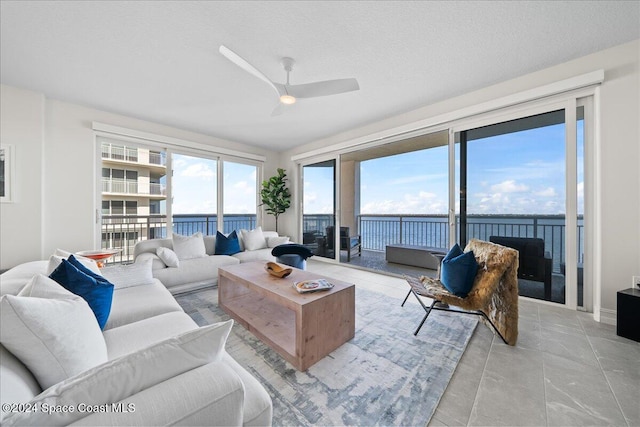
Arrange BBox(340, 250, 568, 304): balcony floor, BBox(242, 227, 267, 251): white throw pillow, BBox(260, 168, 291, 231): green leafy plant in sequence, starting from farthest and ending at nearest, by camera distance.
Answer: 1. BBox(260, 168, 291, 231): green leafy plant
2. BBox(242, 227, 267, 251): white throw pillow
3. BBox(340, 250, 568, 304): balcony floor

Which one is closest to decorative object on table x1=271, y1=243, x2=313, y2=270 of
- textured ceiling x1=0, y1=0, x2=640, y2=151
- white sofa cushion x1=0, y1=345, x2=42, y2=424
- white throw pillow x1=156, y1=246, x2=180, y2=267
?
white throw pillow x1=156, y1=246, x2=180, y2=267

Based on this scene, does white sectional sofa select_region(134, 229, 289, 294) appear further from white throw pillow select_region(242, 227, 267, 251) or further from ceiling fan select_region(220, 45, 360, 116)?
ceiling fan select_region(220, 45, 360, 116)

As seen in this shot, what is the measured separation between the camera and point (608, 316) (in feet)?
7.07

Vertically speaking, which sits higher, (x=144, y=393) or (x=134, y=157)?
(x=134, y=157)

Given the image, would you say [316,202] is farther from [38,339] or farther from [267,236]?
[38,339]

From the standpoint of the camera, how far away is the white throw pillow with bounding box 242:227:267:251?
4.09 metres

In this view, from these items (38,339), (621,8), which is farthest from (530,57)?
(38,339)

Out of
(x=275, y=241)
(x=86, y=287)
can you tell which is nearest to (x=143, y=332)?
(x=86, y=287)

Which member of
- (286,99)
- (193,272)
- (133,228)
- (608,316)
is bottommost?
(608,316)

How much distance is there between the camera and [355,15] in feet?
5.95

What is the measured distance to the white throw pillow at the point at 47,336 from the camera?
709mm

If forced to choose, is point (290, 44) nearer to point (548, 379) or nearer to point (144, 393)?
point (144, 393)

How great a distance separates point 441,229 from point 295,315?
477 cm

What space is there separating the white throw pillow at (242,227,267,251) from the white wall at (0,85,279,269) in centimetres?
217
